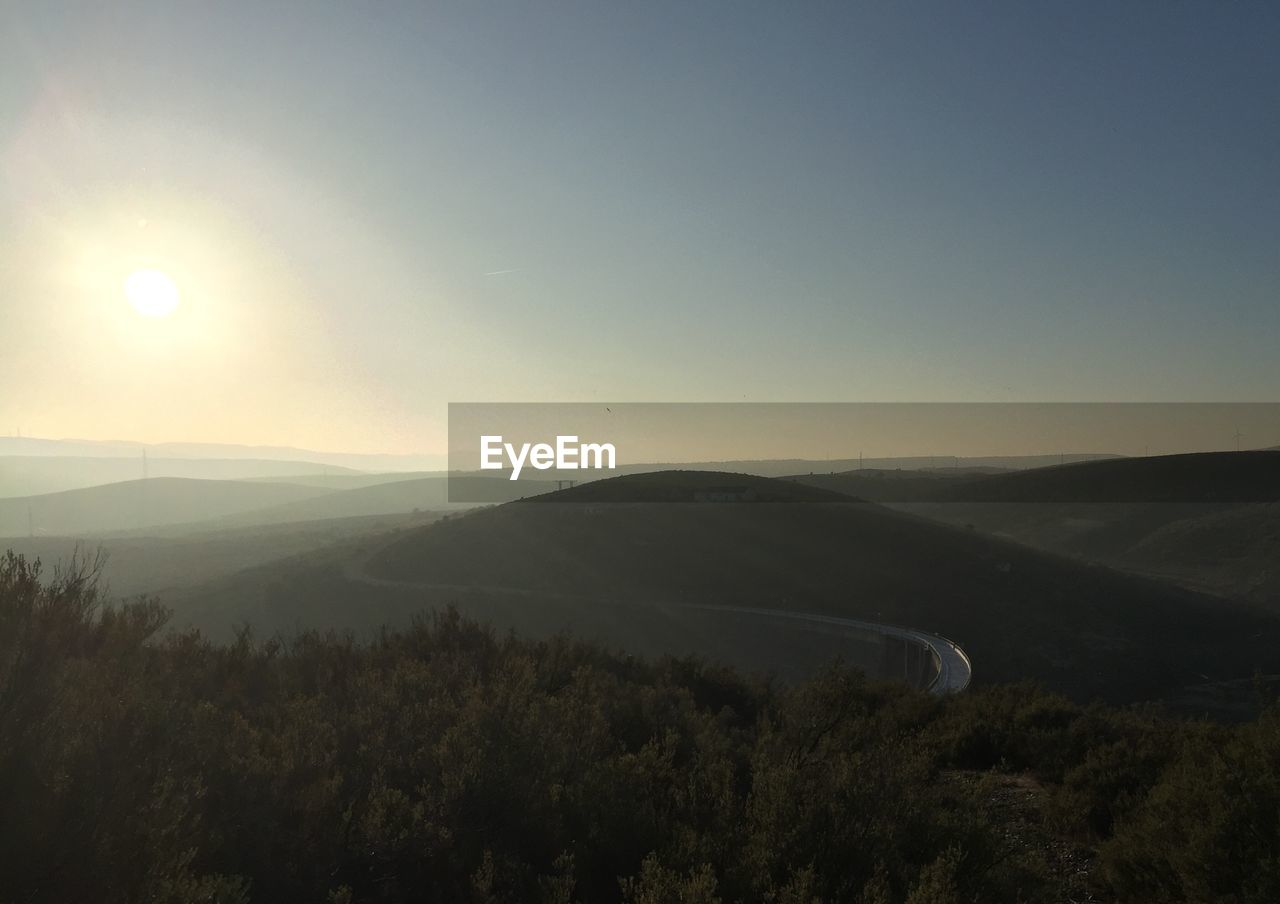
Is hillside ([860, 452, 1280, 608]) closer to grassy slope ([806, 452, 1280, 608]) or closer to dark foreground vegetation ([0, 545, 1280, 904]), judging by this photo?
grassy slope ([806, 452, 1280, 608])

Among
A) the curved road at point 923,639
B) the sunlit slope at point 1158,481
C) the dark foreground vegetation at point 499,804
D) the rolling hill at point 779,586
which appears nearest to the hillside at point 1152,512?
the sunlit slope at point 1158,481

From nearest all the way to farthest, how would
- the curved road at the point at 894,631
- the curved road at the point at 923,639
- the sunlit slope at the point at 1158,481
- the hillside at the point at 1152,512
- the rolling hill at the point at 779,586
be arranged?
the curved road at the point at 923,639 → the curved road at the point at 894,631 → the rolling hill at the point at 779,586 → the hillside at the point at 1152,512 → the sunlit slope at the point at 1158,481

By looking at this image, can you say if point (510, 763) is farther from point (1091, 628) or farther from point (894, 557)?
point (894, 557)

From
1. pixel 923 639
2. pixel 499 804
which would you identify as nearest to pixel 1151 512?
pixel 923 639

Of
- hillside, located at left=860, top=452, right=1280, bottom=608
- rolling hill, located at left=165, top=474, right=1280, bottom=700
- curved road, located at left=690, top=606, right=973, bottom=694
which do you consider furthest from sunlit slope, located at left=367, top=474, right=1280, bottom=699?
hillside, located at left=860, top=452, right=1280, bottom=608

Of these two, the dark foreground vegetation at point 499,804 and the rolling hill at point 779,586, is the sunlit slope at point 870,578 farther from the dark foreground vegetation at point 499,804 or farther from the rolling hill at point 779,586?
the dark foreground vegetation at point 499,804

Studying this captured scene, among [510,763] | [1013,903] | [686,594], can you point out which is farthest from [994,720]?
[686,594]
